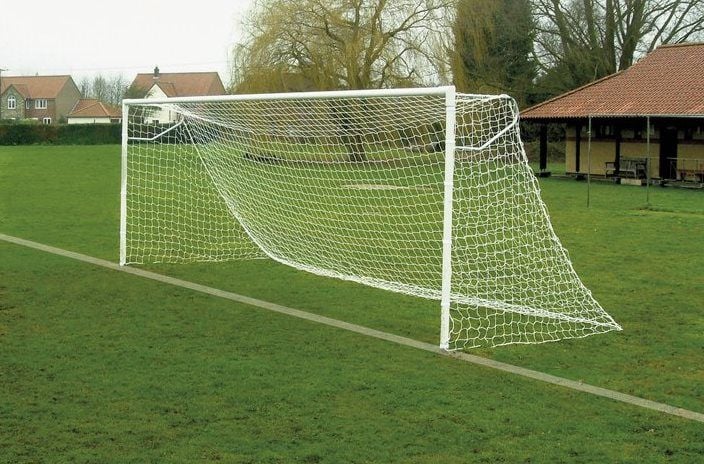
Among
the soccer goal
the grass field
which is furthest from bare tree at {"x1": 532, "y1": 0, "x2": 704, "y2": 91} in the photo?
the grass field

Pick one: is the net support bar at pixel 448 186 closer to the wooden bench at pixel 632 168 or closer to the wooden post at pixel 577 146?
the wooden bench at pixel 632 168

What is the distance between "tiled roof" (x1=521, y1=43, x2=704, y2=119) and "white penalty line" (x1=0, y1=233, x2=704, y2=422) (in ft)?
56.8

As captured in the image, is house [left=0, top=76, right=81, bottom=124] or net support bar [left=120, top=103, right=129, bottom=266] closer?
net support bar [left=120, top=103, right=129, bottom=266]

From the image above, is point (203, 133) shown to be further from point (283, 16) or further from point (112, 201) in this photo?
point (283, 16)

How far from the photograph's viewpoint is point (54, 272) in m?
10.7

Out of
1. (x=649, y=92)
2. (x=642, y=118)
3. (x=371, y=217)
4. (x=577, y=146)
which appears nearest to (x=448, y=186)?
(x=371, y=217)

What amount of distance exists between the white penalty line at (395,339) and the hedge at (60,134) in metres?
38.1

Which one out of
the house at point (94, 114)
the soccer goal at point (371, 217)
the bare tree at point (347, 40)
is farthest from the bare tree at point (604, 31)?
the house at point (94, 114)

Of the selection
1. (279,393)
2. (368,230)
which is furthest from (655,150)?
(279,393)

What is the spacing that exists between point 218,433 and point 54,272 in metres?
6.02

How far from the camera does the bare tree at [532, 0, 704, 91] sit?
123 feet

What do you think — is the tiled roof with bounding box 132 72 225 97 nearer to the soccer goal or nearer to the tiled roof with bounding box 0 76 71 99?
the tiled roof with bounding box 0 76 71 99

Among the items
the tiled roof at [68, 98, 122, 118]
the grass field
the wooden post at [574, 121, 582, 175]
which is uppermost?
the tiled roof at [68, 98, 122, 118]

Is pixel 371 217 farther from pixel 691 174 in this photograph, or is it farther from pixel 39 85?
pixel 39 85
